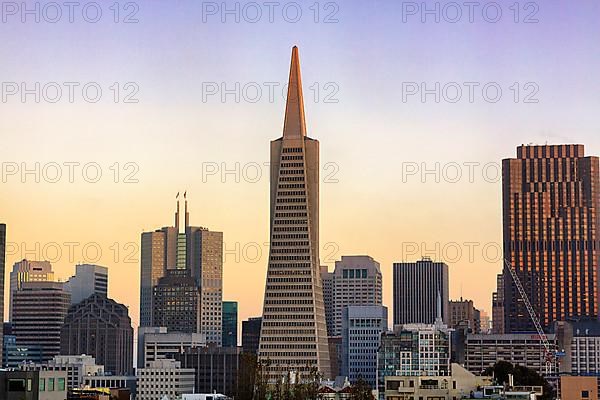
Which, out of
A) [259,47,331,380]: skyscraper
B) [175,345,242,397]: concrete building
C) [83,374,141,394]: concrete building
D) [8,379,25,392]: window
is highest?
[259,47,331,380]: skyscraper

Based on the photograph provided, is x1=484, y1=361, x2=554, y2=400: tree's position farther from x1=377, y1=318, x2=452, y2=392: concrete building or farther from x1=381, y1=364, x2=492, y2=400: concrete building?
x1=377, y1=318, x2=452, y2=392: concrete building

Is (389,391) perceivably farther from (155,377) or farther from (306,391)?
(155,377)

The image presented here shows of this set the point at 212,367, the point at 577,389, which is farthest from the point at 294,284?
the point at 577,389

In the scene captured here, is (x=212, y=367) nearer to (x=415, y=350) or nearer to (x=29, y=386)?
(x=415, y=350)

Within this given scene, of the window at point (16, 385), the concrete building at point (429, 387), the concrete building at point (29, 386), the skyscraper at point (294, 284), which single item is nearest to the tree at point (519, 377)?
the concrete building at point (429, 387)

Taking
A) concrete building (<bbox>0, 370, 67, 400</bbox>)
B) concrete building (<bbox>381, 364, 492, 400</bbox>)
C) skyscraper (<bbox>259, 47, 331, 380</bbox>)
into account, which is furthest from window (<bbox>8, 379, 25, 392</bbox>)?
skyscraper (<bbox>259, 47, 331, 380</bbox>)
